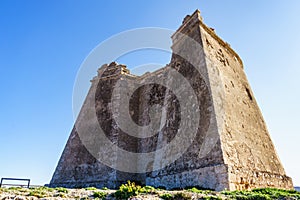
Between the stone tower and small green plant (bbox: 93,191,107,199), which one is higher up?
the stone tower

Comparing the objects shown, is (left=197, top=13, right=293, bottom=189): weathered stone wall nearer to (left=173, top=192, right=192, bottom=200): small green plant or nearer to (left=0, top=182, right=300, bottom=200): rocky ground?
(left=0, top=182, right=300, bottom=200): rocky ground

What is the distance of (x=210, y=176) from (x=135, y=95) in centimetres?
965

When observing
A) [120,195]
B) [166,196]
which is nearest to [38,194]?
[120,195]

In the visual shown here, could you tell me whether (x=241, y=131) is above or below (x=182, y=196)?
above

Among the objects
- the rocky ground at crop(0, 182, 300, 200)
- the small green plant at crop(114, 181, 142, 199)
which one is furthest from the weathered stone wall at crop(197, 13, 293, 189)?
the small green plant at crop(114, 181, 142, 199)

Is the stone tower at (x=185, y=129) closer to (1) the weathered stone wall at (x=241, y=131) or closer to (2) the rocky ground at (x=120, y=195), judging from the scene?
(1) the weathered stone wall at (x=241, y=131)

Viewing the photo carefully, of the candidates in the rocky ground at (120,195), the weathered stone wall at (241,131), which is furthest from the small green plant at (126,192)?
the weathered stone wall at (241,131)

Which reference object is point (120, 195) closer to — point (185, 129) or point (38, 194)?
point (38, 194)

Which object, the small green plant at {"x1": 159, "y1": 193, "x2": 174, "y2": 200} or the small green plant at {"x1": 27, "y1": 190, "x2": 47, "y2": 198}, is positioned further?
the small green plant at {"x1": 159, "y1": 193, "x2": 174, "y2": 200}

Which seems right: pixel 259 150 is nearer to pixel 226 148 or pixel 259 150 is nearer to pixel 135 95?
pixel 226 148

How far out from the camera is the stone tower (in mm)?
9570

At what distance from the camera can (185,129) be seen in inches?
455

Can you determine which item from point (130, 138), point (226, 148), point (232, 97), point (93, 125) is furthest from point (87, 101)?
point (226, 148)

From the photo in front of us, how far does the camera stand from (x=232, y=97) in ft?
39.6
